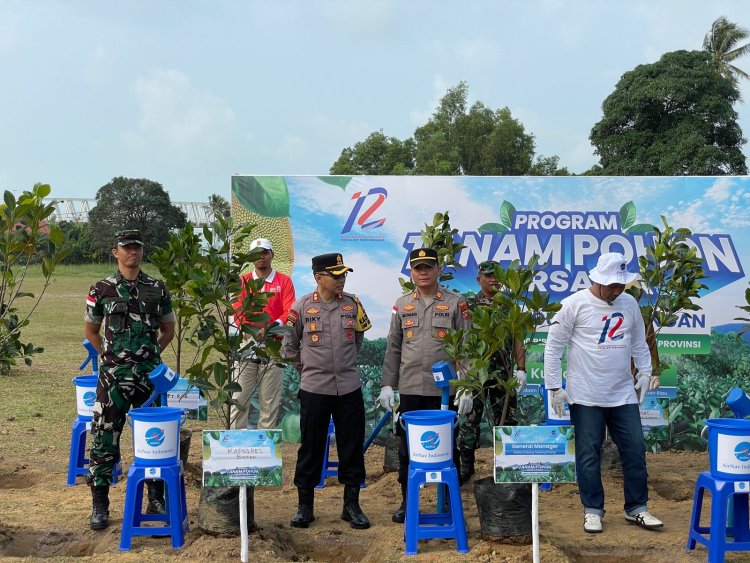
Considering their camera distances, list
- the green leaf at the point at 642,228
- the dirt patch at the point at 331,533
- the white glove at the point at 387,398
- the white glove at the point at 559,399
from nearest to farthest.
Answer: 1. the dirt patch at the point at 331,533
2. the white glove at the point at 559,399
3. the white glove at the point at 387,398
4. the green leaf at the point at 642,228

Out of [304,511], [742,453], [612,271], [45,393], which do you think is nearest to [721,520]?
[742,453]

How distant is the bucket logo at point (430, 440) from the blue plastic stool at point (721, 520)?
60.1 inches

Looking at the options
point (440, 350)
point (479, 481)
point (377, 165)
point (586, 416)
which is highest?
point (377, 165)

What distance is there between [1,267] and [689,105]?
26.2 m

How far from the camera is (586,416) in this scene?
5070 millimetres

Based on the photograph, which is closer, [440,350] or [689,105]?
[440,350]

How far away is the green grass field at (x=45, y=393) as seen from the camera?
7.70 metres

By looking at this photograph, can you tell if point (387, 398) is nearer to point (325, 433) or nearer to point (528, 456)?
point (325, 433)

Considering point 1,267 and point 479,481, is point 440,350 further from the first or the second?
point 1,267

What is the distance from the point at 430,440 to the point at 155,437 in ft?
5.16

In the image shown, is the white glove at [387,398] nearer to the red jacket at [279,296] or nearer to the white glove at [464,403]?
the white glove at [464,403]

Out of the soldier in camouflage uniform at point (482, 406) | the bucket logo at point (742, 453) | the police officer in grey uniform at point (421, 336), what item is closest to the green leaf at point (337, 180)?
the soldier in camouflage uniform at point (482, 406)

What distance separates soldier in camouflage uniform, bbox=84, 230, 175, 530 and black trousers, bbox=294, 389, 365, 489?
3.37ft

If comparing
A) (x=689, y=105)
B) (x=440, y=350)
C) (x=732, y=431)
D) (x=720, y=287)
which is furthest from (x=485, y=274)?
(x=689, y=105)
